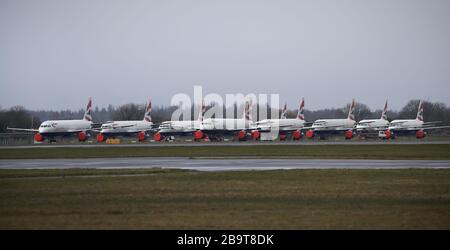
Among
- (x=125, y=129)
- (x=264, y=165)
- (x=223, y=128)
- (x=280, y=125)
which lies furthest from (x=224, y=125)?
(x=264, y=165)

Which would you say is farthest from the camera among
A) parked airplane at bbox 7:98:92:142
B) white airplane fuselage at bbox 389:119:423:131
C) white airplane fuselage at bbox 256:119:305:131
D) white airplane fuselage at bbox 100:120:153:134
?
white airplane fuselage at bbox 389:119:423:131

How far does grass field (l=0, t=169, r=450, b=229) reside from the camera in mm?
17875

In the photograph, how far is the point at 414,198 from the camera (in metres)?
22.4

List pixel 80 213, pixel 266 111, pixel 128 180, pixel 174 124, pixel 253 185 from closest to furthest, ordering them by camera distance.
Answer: pixel 80 213, pixel 253 185, pixel 128 180, pixel 174 124, pixel 266 111

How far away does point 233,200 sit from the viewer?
22.5 metres

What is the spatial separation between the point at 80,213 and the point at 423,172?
1854cm

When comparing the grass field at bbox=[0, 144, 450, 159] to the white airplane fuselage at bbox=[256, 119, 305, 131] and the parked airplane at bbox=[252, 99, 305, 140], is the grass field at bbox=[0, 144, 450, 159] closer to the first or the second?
the parked airplane at bbox=[252, 99, 305, 140]

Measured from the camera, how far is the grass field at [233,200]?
58.6 feet

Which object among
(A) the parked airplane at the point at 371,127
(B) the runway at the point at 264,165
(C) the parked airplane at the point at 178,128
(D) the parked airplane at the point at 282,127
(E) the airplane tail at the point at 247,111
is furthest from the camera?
(A) the parked airplane at the point at 371,127

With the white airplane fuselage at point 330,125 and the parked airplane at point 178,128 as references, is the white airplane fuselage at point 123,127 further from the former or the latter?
the white airplane fuselage at point 330,125

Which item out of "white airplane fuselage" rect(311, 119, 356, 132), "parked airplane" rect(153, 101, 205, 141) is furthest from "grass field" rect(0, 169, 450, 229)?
"white airplane fuselage" rect(311, 119, 356, 132)

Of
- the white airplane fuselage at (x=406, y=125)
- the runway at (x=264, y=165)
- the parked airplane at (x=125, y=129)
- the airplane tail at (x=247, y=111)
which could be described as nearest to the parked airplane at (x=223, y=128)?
the airplane tail at (x=247, y=111)
